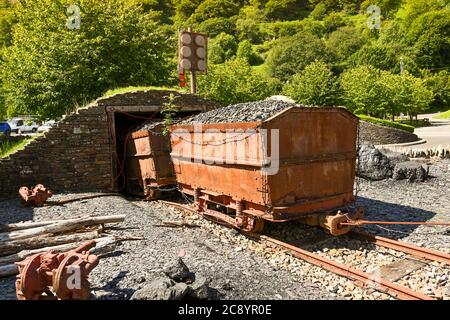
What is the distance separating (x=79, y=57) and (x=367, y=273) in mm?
17453

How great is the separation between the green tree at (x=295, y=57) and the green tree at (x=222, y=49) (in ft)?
43.9

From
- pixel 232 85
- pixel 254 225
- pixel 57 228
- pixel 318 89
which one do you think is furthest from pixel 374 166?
pixel 318 89

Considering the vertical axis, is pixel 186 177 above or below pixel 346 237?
above

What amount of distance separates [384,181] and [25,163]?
1222cm

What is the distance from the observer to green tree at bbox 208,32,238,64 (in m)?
69.1

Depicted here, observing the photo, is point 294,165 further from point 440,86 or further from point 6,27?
point 6,27

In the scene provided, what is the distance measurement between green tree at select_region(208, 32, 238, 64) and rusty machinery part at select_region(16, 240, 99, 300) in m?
65.2

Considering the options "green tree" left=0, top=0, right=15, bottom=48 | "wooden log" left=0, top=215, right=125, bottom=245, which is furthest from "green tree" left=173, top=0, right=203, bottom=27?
"wooden log" left=0, top=215, right=125, bottom=245

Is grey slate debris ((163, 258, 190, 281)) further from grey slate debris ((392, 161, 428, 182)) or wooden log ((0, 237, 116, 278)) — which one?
grey slate debris ((392, 161, 428, 182))

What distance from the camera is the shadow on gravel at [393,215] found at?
7.90 meters

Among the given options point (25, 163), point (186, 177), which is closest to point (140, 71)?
point (25, 163)

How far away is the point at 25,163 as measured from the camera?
1225 centimetres

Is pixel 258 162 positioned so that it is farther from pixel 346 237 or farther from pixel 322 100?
pixel 322 100
